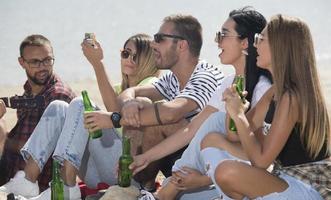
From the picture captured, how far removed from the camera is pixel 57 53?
1788 centimetres

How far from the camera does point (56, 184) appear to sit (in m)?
4.64

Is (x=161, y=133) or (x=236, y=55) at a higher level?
(x=236, y=55)

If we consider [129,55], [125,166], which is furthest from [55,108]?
[129,55]

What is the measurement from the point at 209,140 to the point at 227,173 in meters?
0.40

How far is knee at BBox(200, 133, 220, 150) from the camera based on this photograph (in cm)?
412

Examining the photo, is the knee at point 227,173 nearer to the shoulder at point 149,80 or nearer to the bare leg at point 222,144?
the bare leg at point 222,144

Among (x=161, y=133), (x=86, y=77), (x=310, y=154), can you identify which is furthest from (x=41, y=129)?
(x=86, y=77)

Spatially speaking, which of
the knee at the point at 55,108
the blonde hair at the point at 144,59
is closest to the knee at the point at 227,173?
the knee at the point at 55,108

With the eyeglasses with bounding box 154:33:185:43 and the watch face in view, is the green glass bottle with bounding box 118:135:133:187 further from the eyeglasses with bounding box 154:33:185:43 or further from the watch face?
the eyeglasses with bounding box 154:33:185:43

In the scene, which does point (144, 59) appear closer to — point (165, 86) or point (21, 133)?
point (165, 86)

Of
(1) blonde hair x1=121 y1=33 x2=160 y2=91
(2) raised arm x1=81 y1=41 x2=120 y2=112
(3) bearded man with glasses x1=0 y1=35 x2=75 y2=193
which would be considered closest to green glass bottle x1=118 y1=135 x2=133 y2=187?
(2) raised arm x1=81 y1=41 x2=120 y2=112

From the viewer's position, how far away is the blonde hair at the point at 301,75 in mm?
3801

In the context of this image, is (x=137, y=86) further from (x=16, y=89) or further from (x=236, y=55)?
(x=16, y=89)

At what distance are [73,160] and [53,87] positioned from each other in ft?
3.04
